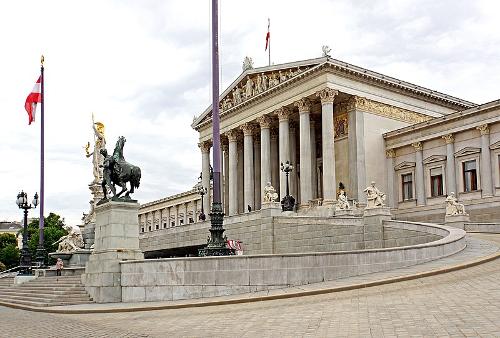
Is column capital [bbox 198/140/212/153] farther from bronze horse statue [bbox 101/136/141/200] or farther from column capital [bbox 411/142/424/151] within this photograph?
bronze horse statue [bbox 101/136/141/200]

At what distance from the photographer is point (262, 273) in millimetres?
19375

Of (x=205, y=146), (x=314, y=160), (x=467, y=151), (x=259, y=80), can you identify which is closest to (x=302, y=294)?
(x=467, y=151)

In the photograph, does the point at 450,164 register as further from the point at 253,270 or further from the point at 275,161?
the point at 253,270

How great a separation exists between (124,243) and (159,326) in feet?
31.6

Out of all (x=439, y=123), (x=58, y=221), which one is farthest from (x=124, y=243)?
(x=58, y=221)

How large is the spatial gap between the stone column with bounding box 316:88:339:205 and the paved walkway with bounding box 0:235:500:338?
109 ft

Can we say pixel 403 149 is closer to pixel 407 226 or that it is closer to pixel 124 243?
pixel 407 226

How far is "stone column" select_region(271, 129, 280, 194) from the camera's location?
64875 millimetres

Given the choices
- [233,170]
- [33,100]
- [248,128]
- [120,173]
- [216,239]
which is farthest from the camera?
[233,170]

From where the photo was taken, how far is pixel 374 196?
32.4m

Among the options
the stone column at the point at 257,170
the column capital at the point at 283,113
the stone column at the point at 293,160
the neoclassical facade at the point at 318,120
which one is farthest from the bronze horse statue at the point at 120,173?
the stone column at the point at 257,170

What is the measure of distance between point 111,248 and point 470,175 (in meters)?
36.3

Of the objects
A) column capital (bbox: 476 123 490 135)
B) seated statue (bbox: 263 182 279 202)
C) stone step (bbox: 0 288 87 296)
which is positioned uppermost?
column capital (bbox: 476 123 490 135)

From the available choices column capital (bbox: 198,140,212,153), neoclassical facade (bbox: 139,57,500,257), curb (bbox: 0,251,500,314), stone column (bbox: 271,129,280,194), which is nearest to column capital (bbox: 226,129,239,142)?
neoclassical facade (bbox: 139,57,500,257)
